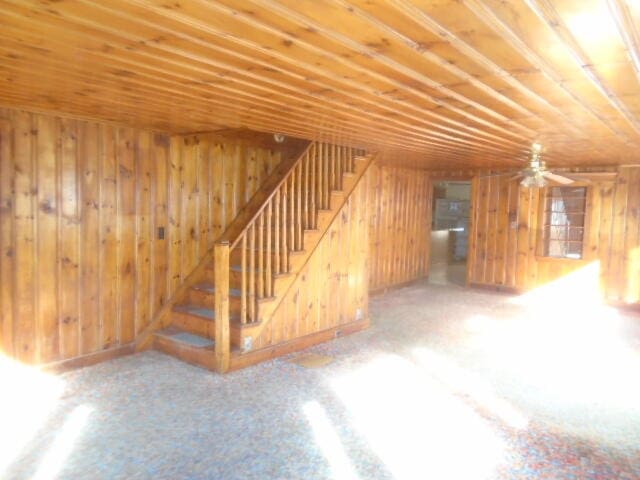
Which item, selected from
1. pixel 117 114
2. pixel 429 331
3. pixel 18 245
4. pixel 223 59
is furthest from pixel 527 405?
pixel 18 245

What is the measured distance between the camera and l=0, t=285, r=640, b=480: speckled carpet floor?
9.02 feet

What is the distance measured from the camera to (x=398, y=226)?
8469mm

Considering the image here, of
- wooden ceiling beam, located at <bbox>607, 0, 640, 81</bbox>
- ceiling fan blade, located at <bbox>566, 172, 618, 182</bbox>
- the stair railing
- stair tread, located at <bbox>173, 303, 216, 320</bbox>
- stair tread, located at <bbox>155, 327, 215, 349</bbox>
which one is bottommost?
stair tread, located at <bbox>155, 327, 215, 349</bbox>

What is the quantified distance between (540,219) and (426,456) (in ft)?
20.7

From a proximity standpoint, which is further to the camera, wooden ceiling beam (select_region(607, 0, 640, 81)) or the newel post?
the newel post

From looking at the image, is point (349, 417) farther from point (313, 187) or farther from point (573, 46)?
point (573, 46)

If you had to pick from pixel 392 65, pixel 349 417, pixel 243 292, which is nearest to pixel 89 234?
pixel 243 292

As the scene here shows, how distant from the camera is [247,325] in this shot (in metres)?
4.38

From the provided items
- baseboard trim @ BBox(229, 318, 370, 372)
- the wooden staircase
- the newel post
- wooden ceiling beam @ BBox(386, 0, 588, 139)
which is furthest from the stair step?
wooden ceiling beam @ BBox(386, 0, 588, 139)

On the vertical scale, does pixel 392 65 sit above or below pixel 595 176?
above

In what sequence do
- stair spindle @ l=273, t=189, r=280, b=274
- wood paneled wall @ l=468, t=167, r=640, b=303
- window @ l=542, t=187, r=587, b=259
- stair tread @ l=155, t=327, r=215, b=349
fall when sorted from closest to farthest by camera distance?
stair tread @ l=155, t=327, r=215, b=349, stair spindle @ l=273, t=189, r=280, b=274, wood paneled wall @ l=468, t=167, r=640, b=303, window @ l=542, t=187, r=587, b=259

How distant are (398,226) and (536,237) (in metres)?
2.36

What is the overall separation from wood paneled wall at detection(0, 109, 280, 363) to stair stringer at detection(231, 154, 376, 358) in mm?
1103

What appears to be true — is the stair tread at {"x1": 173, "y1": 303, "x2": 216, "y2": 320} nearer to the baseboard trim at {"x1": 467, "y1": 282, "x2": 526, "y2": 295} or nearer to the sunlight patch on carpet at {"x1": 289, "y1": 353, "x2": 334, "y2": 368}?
the sunlight patch on carpet at {"x1": 289, "y1": 353, "x2": 334, "y2": 368}
